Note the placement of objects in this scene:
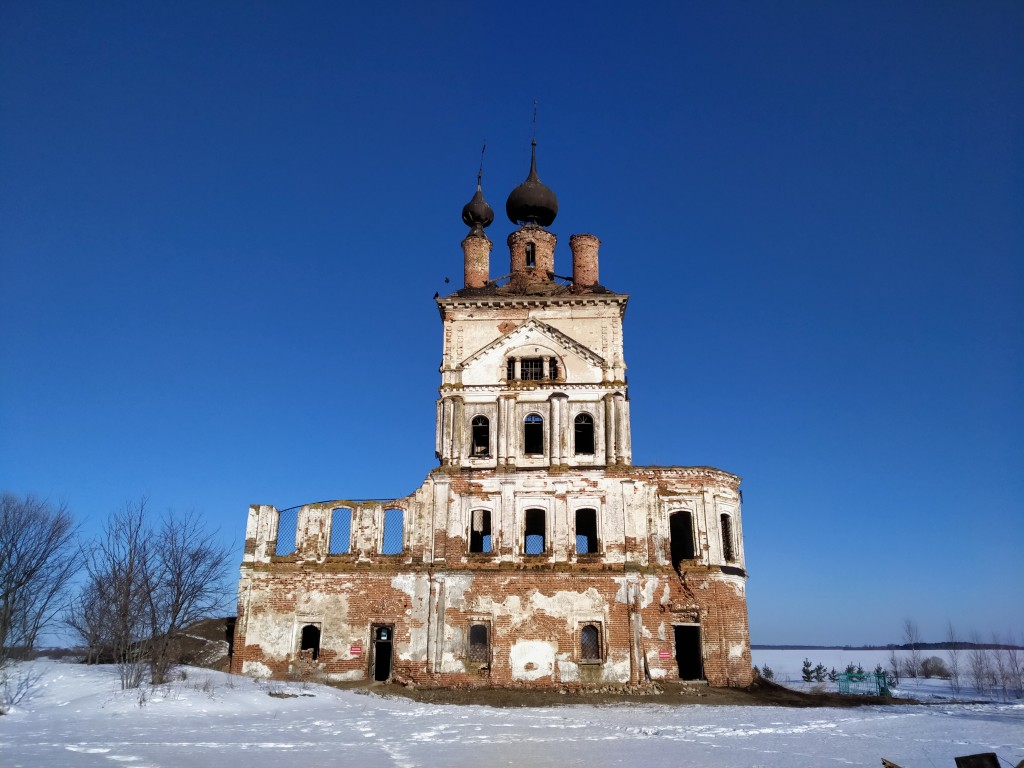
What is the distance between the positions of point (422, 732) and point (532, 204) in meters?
21.6

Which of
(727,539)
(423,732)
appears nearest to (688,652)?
(727,539)

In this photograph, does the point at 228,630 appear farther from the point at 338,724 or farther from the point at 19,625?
the point at 338,724

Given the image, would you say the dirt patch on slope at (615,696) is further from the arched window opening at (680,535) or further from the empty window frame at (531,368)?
the empty window frame at (531,368)

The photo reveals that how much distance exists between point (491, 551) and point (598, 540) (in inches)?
137

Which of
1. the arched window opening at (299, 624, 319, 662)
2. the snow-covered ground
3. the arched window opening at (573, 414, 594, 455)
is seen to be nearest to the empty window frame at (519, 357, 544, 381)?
the arched window opening at (573, 414, 594, 455)

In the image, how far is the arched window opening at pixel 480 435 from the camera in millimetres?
27359

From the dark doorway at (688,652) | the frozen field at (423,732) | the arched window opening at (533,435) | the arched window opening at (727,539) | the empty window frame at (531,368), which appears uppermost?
the empty window frame at (531,368)

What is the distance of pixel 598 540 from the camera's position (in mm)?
25547

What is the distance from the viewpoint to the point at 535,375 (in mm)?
27969

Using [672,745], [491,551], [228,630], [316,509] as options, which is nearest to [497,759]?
[672,745]

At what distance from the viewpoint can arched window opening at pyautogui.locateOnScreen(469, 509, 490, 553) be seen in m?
26.4

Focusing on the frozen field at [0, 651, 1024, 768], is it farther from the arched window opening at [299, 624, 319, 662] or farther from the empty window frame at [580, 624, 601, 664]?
the empty window frame at [580, 624, 601, 664]

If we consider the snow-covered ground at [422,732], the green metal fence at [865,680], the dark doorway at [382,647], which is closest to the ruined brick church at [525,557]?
the dark doorway at [382,647]

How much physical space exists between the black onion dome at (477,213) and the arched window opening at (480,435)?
372 inches
